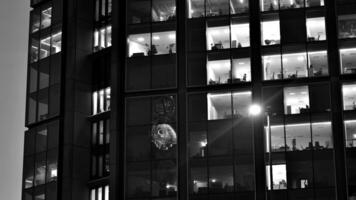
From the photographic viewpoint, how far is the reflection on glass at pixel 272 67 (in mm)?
67375

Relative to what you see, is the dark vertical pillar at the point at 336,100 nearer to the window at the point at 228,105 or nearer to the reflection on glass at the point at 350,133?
the reflection on glass at the point at 350,133

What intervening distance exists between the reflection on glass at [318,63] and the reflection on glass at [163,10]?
13927 millimetres

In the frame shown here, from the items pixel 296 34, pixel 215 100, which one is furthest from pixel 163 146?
pixel 296 34

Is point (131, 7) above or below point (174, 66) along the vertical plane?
above

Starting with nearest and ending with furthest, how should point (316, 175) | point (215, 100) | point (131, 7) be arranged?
1. point (316, 175)
2. point (215, 100)
3. point (131, 7)

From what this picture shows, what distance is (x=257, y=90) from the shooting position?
67.3m

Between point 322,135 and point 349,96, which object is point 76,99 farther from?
Result: point 349,96

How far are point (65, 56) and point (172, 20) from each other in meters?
12.7

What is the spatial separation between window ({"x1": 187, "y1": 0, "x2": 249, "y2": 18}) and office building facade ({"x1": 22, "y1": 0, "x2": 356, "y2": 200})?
11 centimetres

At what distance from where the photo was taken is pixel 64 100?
74.8 m

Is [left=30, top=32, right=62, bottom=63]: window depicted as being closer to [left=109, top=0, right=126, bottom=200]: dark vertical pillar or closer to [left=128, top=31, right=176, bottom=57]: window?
[left=109, top=0, right=126, bottom=200]: dark vertical pillar

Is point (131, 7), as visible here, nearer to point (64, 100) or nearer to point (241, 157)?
point (64, 100)

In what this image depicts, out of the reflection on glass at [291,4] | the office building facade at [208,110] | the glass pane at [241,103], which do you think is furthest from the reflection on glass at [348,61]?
the glass pane at [241,103]

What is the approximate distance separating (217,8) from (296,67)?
950cm
